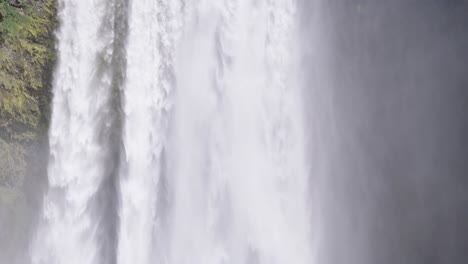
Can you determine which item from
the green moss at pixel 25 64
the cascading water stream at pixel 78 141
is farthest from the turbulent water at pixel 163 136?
the green moss at pixel 25 64

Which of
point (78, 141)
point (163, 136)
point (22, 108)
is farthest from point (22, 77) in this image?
point (163, 136)

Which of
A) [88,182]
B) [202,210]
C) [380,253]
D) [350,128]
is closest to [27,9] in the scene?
[88,182]

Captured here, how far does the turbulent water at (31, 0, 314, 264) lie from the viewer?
9.94 m

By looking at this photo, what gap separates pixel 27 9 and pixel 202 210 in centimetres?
555

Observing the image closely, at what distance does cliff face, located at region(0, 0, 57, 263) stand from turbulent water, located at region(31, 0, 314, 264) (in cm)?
41

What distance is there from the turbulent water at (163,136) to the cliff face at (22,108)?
0.41m

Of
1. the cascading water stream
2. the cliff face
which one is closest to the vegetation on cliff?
the cliff face

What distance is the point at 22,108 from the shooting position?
401 inches

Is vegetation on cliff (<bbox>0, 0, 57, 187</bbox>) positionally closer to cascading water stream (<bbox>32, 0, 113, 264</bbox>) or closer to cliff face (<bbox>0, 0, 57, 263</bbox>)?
cliff face (<bbox>0, 0, 57, 263</bbox>)

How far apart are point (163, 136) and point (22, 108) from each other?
10.0ft

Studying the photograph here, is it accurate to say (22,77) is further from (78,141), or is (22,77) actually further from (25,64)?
(78,141)

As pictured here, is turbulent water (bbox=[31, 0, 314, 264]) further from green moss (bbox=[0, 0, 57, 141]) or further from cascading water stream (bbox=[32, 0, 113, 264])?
green moss (bbox=[0, 0, 57, 141])

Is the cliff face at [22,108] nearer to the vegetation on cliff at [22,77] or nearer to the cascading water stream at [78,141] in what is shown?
the vegetation on cliff at [22,77]

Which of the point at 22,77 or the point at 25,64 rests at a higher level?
the point at 25,64
